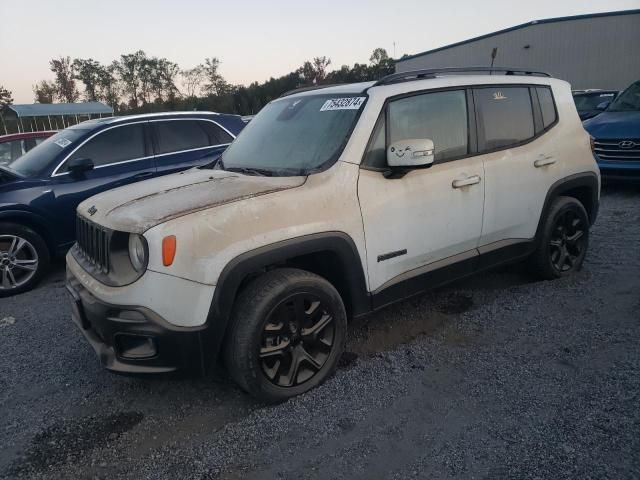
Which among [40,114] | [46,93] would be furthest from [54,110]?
[46,93]

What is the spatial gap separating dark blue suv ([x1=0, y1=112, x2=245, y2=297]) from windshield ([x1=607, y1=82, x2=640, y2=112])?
268 inches

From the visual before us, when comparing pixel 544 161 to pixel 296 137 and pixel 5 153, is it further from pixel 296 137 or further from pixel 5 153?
pixel 5 153

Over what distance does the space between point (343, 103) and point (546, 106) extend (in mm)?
1984

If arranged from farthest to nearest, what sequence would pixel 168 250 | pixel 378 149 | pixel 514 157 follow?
pixel 514 157 < pixel 378 149 < pixel 168 250

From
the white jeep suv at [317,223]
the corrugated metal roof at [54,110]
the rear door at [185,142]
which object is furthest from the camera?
the corrugated metal roof at [54,110]

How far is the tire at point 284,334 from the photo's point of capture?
2514mm

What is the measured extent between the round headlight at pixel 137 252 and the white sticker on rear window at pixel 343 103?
162 cm

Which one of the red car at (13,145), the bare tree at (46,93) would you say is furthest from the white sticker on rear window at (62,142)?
the bare tree at (46,93)

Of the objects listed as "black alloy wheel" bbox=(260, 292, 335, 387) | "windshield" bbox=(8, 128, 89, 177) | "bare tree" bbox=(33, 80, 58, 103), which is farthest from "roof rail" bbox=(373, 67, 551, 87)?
"bare tree" bbox=(33, 80, 58, 103)

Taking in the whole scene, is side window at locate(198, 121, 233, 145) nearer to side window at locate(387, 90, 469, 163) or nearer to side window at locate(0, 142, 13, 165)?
side window at locate(387, 90, 469, 163)

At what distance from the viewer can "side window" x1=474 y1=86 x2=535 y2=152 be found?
139 inches

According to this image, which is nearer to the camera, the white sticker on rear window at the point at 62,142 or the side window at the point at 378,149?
the side window at the point at 378,149

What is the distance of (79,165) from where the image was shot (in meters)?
5.11

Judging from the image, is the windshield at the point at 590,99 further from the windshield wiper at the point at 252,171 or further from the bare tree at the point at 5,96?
the bare tree at the point at 5,96
